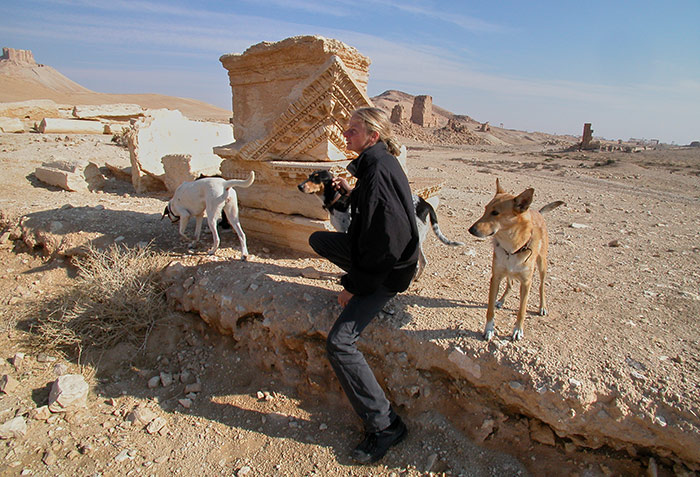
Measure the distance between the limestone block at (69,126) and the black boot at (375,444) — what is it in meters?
14.1

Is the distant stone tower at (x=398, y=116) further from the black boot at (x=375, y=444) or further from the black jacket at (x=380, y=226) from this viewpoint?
the black boot at (x=375, y=444)

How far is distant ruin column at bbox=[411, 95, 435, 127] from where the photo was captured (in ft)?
120

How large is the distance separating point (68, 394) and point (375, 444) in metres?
2.50

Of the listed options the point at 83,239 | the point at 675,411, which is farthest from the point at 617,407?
the point at 83,239

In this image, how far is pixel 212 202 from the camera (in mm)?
4082

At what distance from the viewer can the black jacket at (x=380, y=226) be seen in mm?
2340

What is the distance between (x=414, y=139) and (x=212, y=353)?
27.9 meters

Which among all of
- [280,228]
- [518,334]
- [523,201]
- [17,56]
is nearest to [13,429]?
[280,228]

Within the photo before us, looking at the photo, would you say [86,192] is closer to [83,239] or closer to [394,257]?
[83,239]

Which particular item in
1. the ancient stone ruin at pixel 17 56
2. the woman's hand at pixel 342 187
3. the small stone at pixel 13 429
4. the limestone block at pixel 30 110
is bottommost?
the small stone at pixel 13 429

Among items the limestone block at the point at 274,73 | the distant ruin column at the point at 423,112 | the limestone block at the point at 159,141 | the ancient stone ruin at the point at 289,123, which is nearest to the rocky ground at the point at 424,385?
the ancient stone ruin at the point at 289,123

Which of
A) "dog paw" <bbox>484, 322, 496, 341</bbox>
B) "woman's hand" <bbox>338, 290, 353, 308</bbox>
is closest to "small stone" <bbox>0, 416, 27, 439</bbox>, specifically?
"woman's hand" <bbox>338, 290, 353, 308</bbox>

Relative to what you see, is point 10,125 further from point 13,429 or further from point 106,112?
point 13,429

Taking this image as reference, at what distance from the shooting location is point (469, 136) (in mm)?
33531
